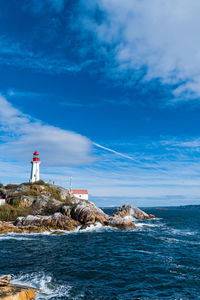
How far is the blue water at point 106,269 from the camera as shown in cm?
1376

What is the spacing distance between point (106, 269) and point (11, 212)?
3724 centimetres

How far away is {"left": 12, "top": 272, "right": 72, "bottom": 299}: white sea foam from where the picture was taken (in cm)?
1307

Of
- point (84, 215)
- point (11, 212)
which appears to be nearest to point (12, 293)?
point (84, 215)

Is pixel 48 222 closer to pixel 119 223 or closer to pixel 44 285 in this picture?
pixel 119 223

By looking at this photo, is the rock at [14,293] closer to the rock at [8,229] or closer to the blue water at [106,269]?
the blue water at [106,269]

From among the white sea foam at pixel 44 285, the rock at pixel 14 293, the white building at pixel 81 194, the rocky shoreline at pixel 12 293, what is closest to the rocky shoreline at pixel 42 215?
the white sea foam at pixel 44 285

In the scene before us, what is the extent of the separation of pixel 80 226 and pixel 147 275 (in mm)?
29782

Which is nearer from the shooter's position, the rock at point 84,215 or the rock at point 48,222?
the rock at point 48,222

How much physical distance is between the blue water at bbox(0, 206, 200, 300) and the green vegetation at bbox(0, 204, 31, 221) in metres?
20.5

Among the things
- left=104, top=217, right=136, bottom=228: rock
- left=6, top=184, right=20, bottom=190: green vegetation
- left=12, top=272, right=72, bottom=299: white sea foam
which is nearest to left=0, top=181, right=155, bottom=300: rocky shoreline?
left=104, top=217, right=136, bottom=228: rock

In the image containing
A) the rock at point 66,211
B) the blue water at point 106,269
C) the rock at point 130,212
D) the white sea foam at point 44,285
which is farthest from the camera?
the rock at point 130,212

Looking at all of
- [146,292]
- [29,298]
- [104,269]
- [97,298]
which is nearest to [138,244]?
[104,269]

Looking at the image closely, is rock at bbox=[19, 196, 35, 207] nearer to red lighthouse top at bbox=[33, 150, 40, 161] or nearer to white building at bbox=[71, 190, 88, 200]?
red lighthouse top at bbox=[33, 150, 40, 161]

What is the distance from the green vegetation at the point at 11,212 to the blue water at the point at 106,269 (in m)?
20.5
